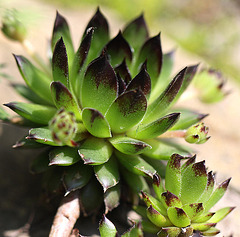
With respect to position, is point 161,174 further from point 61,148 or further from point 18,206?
point 18,206

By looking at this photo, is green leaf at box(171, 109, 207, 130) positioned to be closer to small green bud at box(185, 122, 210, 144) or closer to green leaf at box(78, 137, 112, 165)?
small green bud at box(185, 122, 210, 144)

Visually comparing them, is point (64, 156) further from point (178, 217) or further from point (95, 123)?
point (178, 217)

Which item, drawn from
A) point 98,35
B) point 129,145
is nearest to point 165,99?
point 129,145

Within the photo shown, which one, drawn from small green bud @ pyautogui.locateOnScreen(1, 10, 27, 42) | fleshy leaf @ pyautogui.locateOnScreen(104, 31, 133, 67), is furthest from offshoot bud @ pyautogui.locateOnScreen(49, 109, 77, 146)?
small green bud @ pyautogui.locateOnScreen(1, 10, 27, 42)

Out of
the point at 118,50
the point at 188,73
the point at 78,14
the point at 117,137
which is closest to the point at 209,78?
the point at 188,73

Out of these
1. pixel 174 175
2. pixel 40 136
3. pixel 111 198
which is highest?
pixel 174 175

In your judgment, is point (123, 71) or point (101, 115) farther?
point (123, 71)
